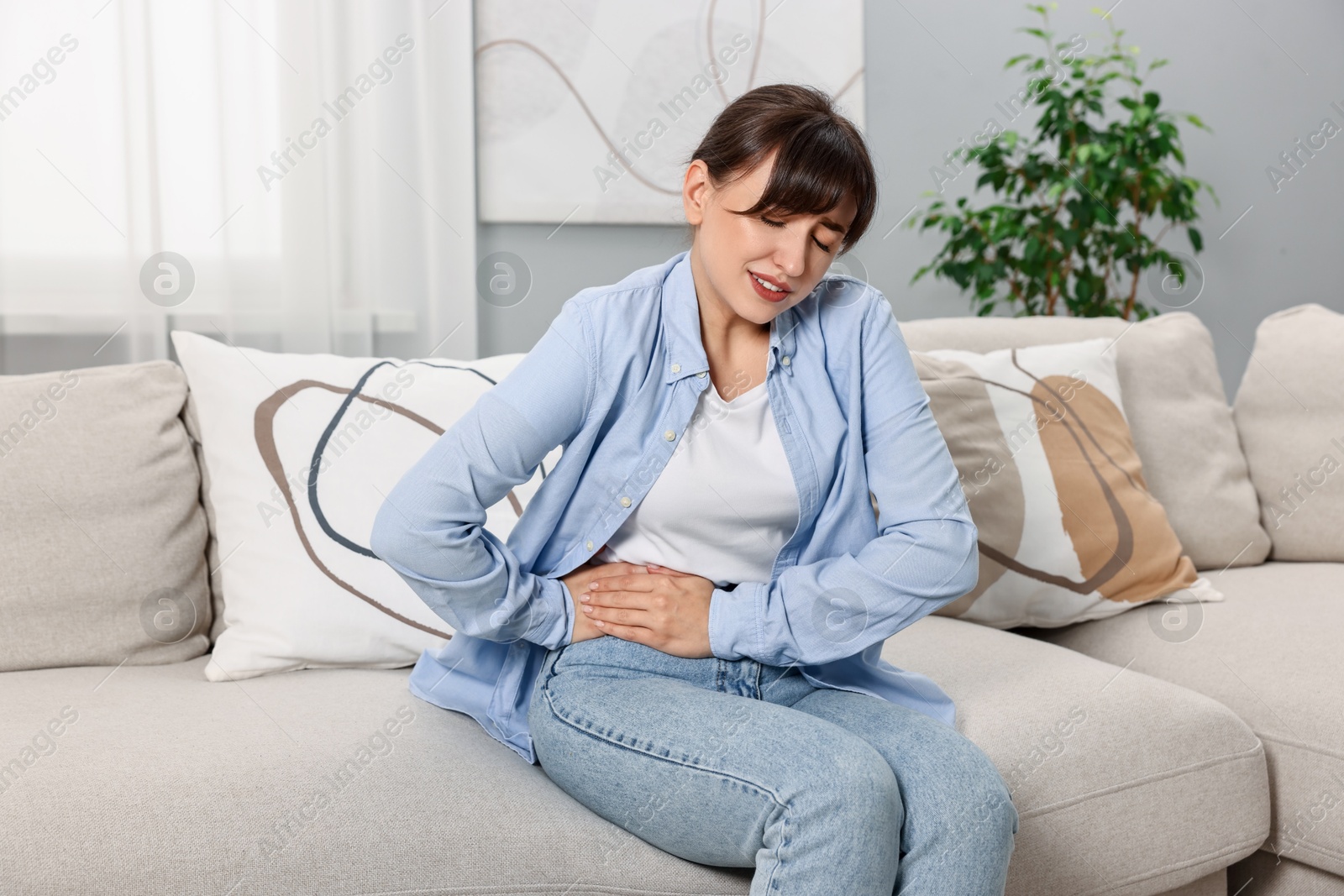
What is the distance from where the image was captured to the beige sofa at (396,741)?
0.88m

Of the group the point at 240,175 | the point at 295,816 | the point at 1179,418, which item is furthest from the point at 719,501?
the point at 240,175

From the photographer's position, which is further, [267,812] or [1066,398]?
[1066,398]

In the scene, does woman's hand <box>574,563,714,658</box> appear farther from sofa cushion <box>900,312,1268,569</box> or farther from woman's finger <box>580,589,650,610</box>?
sofa cushion <box>900,312,1268,569</box>

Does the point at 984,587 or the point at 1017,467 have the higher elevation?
the point at 1017,467

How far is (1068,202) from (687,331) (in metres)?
1.95

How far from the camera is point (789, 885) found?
0.82m

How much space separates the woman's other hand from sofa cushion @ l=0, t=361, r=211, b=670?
59 cm

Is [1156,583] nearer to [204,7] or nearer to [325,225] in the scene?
[325,225]

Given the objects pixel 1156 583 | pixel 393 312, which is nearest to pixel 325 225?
pixel 393 312

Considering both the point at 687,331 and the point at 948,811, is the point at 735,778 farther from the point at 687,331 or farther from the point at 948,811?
the point at 687,331

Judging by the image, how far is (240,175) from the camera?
7.42ft

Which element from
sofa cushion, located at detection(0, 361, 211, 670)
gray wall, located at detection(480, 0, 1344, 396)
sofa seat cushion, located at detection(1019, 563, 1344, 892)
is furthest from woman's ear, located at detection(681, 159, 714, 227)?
gray wall, located at detection(480, 0, 1344, 396)

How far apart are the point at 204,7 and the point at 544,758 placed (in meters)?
1.95

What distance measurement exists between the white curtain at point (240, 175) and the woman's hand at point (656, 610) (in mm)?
1547
